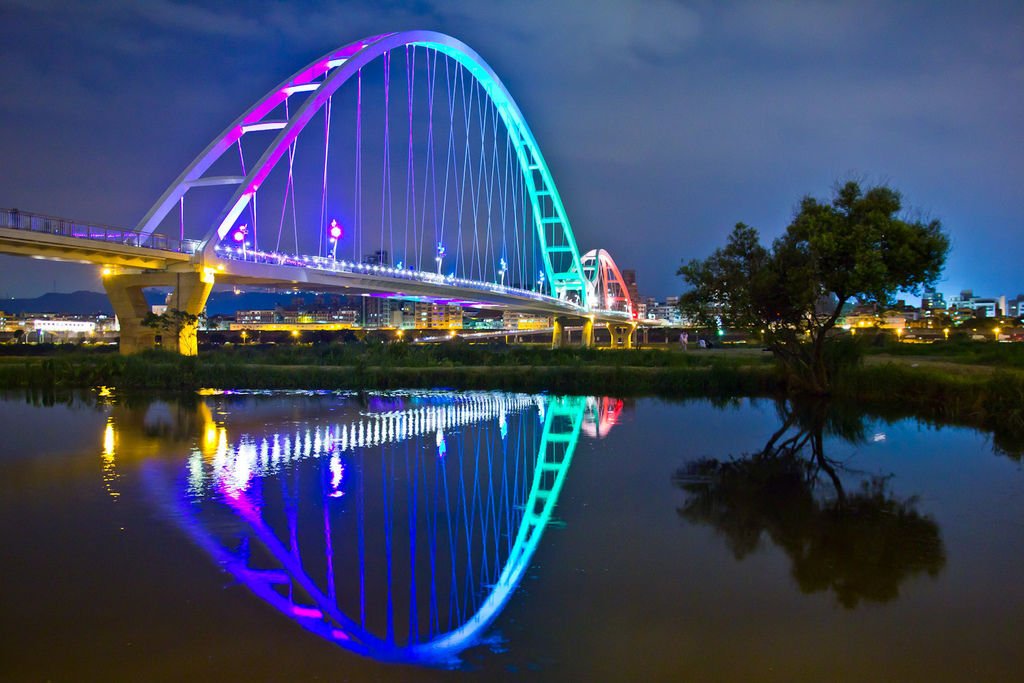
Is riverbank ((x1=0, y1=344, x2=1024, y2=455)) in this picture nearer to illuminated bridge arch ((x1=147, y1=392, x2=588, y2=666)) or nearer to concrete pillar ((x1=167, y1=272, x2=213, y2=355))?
concrete pillar ((x1=167, y1=272, x2=213, y2=355))

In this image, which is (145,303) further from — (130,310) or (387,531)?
(387,531)

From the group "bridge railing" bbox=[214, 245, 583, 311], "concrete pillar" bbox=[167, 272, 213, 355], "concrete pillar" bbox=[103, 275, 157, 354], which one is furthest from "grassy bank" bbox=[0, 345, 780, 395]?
"bridge railing" bbox=[214, 245, 583, 311]

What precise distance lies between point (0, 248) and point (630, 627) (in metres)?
30.8

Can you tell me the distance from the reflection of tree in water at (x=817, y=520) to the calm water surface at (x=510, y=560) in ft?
0.14

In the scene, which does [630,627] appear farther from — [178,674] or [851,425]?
[851,425]

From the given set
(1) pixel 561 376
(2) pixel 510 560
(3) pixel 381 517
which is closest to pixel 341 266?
(1) pixel 561 376

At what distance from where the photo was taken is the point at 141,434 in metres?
16.2

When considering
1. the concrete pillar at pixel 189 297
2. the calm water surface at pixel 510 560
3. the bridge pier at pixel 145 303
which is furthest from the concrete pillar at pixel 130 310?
the calm water surface at pixel 510 560

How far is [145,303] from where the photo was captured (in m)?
37.6

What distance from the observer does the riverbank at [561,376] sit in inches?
770


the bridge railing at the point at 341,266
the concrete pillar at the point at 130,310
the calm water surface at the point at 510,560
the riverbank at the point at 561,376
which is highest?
the bridge railing at the point at 341,266

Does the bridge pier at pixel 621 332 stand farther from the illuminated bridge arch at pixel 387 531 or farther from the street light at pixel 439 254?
the illuminated bridge arch at pixel 387 531

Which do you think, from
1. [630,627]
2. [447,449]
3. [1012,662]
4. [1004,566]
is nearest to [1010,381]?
[1004,566]

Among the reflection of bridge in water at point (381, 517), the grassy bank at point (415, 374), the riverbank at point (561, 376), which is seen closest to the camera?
the reflection of bridge in water at point (381, 517)
